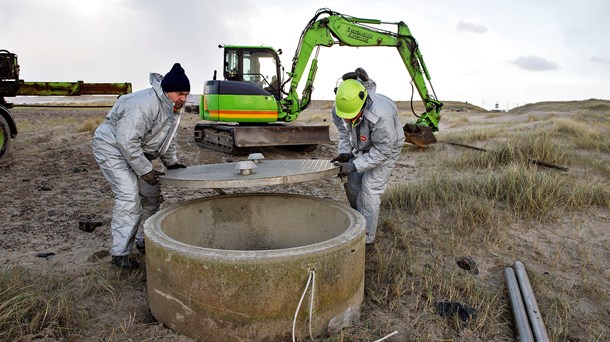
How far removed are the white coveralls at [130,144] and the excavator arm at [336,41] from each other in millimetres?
6341

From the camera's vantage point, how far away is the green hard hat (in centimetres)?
428

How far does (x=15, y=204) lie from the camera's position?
6703mm

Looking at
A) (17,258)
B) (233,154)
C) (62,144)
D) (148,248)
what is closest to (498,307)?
(148,248)

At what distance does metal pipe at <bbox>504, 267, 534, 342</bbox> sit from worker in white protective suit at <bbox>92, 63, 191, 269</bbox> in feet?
10.0

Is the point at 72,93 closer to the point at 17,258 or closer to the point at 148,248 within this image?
the point at 17,258

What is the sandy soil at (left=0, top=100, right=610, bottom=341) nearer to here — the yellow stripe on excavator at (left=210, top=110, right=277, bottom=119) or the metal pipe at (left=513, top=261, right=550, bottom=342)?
the metal pipe at (left=513, top=261, right=550, bottom=342)

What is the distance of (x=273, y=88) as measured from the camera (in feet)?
35.3

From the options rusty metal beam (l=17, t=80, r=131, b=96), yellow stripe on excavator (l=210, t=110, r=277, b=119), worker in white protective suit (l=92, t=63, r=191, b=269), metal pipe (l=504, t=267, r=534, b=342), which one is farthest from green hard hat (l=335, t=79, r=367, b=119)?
rusty metal beam (l=17, t=80, r=131, b=96)

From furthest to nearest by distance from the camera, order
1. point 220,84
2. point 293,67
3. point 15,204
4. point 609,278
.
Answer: point 293,67 < point 220,84 < point 15,204 < point 609,278

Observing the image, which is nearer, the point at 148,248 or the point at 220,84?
the point at 148,248

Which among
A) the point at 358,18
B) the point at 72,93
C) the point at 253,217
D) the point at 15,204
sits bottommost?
the point at 15,204

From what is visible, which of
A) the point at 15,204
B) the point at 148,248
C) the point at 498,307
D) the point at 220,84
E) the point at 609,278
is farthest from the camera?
the point at 220,84

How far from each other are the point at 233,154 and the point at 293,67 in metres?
2.28

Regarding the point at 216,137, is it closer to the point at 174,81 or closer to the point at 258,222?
the point at 258,222
